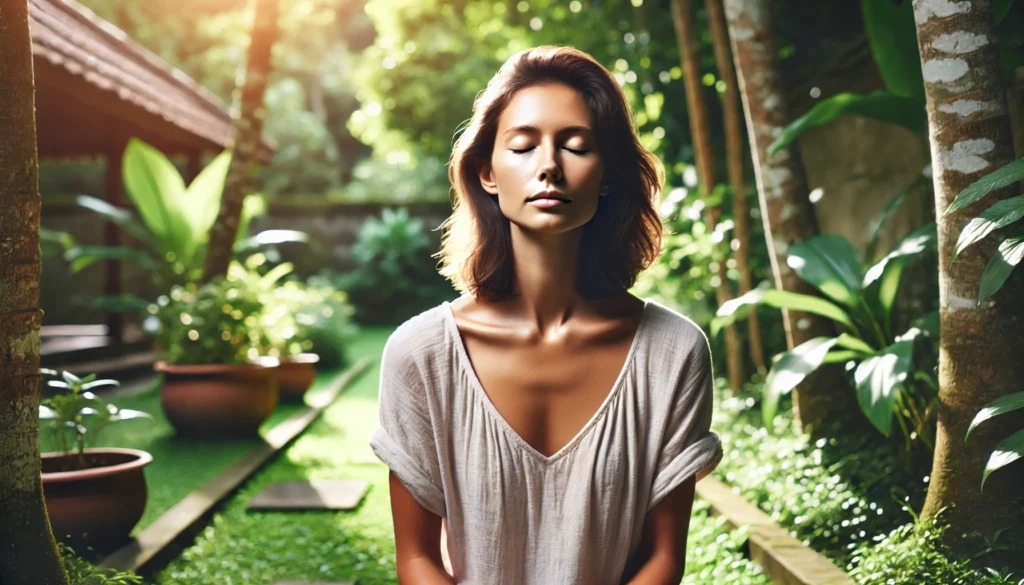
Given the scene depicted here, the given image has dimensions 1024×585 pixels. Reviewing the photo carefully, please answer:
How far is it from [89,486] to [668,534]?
→ 2087mm

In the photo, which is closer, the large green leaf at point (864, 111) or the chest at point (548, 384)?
the chest at point (548, 384)

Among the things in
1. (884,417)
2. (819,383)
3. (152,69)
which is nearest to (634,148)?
(884,417)

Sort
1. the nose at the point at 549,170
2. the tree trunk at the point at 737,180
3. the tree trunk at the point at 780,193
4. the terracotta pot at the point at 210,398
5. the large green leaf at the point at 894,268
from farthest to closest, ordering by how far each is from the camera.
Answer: the terracotta pot at the point at 210,398 → the tree trunk at the point at 737,180 → the tree trunk at the point at 780,193 → the large green leaf at the point at 894,268 → the nose at the point at 549,170

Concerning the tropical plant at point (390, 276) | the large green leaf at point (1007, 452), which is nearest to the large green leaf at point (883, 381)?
the large green leaf at point (1007, 452)

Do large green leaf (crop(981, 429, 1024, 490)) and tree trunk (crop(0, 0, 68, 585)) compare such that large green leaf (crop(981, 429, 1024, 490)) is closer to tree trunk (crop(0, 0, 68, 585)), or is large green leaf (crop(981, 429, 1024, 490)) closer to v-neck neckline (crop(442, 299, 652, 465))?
v-neck neckline (crop(442, 299, 652, 465))

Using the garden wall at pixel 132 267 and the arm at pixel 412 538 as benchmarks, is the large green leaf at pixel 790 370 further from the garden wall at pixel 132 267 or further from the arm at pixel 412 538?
the garden wall at pixel 132 267

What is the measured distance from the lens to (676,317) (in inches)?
69.0

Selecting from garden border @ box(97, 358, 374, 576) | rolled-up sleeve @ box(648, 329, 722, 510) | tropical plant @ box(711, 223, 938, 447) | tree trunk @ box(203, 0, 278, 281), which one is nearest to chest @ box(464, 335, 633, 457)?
rolled-up sleeve @ box(648, 329, 722, 510)

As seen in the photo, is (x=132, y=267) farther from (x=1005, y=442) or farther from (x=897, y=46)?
(x=1005, y=442)

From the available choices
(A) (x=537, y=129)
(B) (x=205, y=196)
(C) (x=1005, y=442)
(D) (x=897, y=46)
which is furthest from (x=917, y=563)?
(B) (x=205, y=196)

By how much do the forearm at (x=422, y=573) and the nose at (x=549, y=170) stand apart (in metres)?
0.75

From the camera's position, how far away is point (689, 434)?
1.69 metres

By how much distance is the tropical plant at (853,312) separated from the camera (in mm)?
3021

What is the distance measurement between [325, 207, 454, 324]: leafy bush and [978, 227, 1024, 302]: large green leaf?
11.9m
